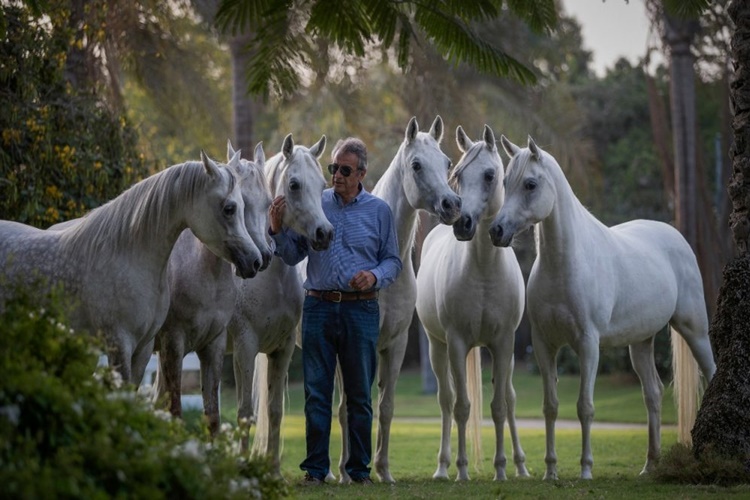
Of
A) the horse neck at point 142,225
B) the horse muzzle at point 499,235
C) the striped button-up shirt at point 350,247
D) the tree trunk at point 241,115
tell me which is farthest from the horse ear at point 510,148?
the tree trunk at point 241,115

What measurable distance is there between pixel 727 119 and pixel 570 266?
11.5m

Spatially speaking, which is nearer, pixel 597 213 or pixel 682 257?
pixel 682 257

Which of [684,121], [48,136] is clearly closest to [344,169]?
[48,136]

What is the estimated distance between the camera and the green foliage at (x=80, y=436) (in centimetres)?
362

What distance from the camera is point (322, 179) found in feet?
24.3

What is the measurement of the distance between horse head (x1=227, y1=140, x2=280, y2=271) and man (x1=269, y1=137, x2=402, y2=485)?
0.39 feet

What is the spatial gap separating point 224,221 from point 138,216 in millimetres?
519

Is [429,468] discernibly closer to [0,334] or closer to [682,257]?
[682,257]

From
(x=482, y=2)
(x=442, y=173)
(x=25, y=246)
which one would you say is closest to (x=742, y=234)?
(x=442, y=173)

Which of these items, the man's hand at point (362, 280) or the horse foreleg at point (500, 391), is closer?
the man's hand at point (362, 280)

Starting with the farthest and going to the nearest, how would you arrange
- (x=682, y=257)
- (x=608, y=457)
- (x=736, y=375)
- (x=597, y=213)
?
(x=597, y=213)
(x=608, y=457)
(x=682, y=257)
(x=736, y=375)

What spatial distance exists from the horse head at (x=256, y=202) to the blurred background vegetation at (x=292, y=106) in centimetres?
56

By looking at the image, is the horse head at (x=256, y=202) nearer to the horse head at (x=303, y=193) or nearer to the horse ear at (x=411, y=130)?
the horse head at (x=303, y=193)

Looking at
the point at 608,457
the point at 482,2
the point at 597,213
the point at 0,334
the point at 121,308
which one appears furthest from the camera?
the point at 597,213
